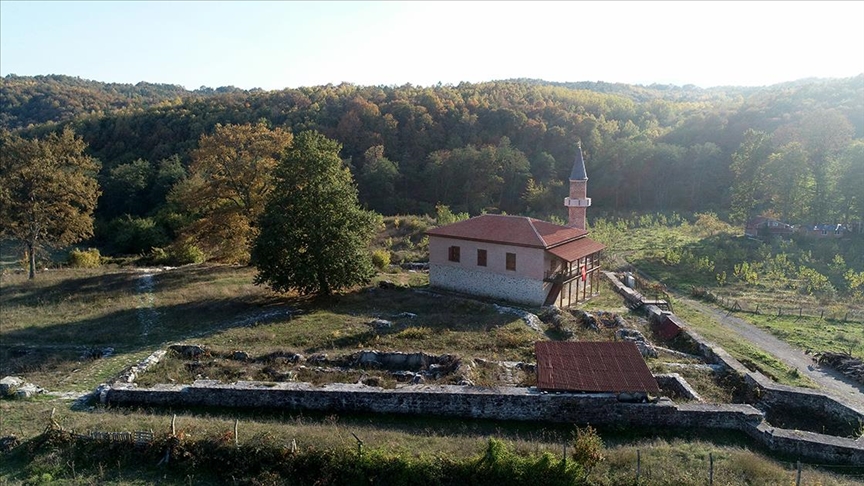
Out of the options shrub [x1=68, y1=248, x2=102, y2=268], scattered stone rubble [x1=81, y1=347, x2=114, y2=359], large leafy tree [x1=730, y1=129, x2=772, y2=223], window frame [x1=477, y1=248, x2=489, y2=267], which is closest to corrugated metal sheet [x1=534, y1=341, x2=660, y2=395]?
window frame [x1=477, y1=248, x2=489, y2=267]

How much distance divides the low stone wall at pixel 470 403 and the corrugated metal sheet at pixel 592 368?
0.33 m

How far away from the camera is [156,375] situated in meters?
17.6

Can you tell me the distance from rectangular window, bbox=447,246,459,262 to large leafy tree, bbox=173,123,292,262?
441 inches

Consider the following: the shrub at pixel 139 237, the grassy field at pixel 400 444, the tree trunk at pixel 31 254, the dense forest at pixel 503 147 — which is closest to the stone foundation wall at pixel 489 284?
the grassy field at pixel 400 444

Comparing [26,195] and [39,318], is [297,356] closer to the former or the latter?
[39,318]

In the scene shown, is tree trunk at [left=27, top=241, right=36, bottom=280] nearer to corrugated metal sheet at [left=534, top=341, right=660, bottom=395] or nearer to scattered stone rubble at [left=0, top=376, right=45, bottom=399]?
scattered stone rubble at [left=0, top=376, right=45, bottom=399]

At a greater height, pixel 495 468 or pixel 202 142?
pixel 202 142

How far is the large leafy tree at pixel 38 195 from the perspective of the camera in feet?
100

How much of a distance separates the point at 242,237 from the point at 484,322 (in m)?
15.9

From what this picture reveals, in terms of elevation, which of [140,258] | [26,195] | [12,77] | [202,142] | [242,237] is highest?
[12,77]

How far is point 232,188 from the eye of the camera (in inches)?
1305

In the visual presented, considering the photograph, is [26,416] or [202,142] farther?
[202,142]

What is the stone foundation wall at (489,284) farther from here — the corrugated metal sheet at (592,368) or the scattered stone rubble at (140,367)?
the scattered stone rubble at (140,367)

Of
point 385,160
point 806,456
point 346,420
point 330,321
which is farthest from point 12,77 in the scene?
point 806,456
